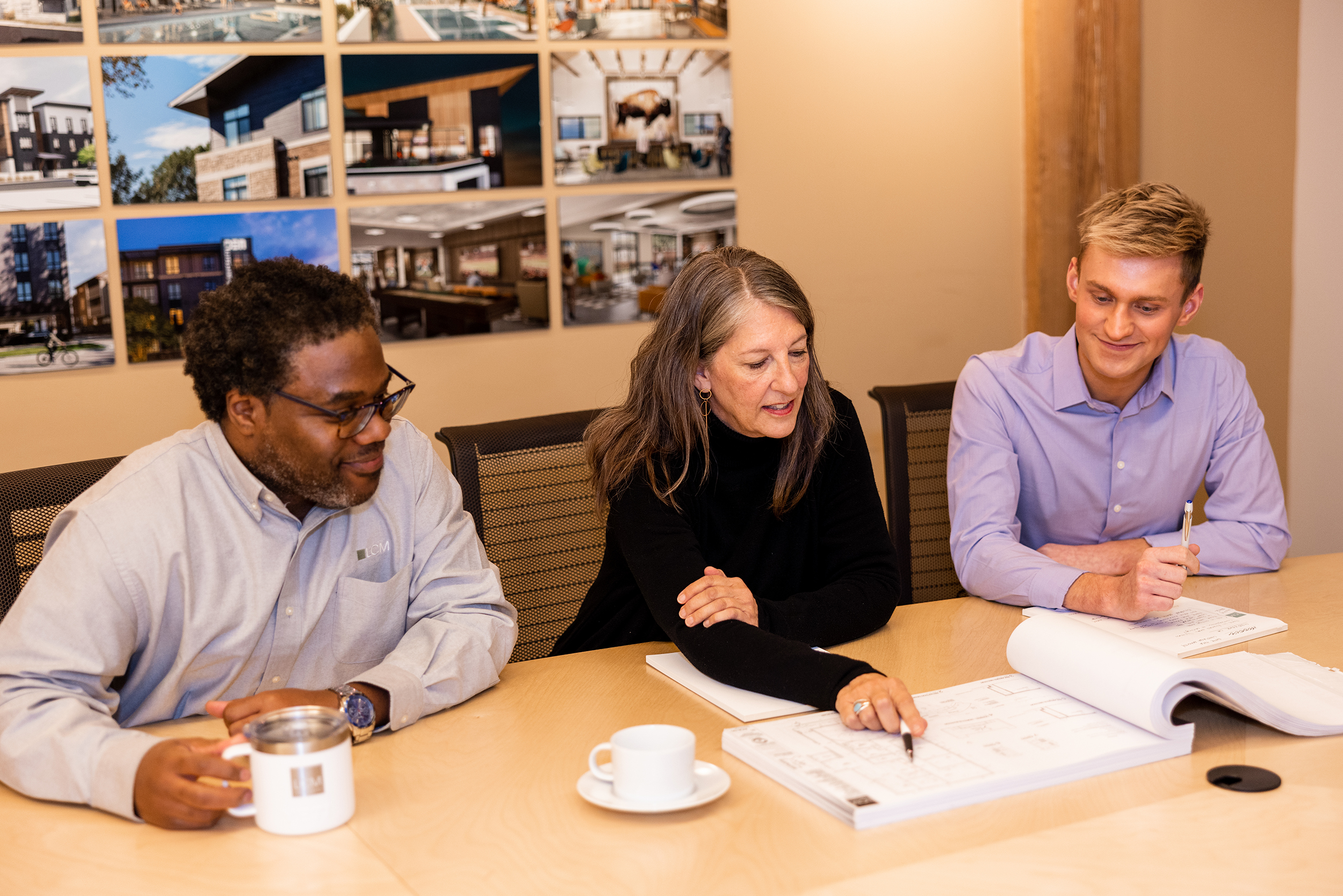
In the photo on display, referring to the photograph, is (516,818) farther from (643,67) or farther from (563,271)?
(643,67)

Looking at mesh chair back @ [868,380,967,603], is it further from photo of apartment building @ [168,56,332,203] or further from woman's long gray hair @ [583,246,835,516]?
photo of apartment building @ [168,56,332,203]

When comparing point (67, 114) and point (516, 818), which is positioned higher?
point (67, 114)

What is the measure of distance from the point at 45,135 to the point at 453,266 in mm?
1019

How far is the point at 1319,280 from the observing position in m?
3.25

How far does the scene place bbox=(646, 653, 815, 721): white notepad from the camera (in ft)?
4.52

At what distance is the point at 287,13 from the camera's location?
297cm

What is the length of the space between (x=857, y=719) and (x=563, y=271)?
225cm

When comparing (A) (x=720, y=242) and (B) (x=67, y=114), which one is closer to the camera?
(B) (x=67, y=114)

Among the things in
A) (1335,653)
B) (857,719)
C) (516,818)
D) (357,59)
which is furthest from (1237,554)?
(357,59)

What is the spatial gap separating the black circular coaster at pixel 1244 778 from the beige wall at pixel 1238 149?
99.3 inches

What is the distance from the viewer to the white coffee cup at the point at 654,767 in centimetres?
111

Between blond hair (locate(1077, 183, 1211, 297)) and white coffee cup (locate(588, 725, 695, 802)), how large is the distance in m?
1.31

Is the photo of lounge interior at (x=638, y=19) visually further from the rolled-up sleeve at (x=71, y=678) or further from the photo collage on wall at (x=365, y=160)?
the rolled-up sleeve at (x=71, y=678)

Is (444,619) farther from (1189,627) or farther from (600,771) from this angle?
(1189,627)
